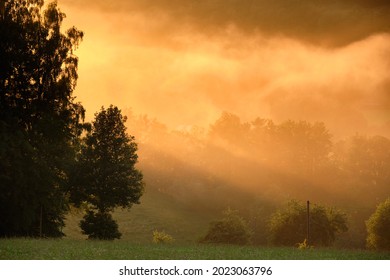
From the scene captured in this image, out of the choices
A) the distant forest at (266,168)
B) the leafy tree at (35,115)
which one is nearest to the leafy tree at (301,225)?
the distant forest at (266,168)

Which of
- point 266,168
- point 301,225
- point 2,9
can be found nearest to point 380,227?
point 301,225

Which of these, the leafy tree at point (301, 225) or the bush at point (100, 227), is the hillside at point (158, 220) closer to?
the leafy tree at point (301, 225)

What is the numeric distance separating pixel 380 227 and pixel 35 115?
135 ft

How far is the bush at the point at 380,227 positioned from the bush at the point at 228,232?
52.3 feet

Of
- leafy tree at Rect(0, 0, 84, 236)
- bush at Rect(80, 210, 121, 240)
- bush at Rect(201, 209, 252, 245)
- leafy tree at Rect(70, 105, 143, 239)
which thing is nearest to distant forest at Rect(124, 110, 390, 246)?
bush at Rect(201, 209, 252, 245)

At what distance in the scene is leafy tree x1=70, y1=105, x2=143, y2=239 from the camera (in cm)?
4931

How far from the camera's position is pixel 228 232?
5200 cm

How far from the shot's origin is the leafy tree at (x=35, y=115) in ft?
124

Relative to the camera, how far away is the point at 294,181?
79500mm

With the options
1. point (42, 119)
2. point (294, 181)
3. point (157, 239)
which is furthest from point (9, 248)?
point (294, 181)

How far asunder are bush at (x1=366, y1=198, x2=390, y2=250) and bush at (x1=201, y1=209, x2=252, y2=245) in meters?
15.9

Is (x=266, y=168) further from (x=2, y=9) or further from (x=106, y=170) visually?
(x=2, y=9)

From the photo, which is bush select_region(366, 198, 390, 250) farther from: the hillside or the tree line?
the tree line
